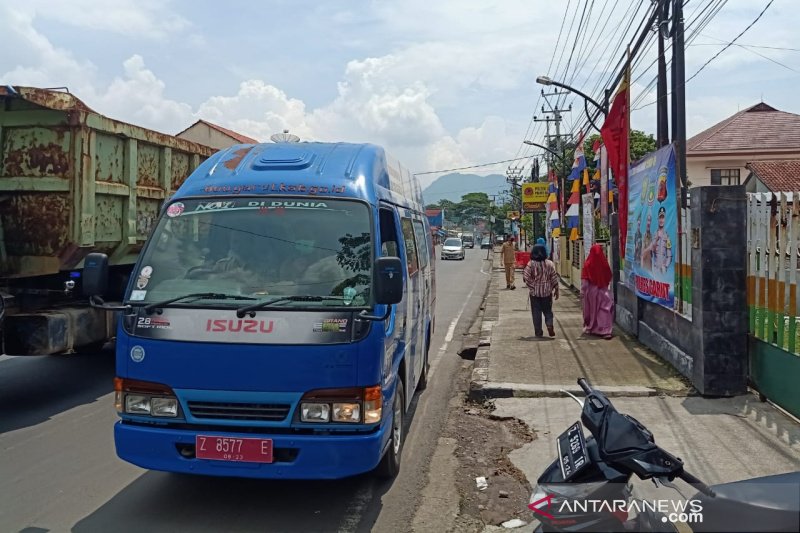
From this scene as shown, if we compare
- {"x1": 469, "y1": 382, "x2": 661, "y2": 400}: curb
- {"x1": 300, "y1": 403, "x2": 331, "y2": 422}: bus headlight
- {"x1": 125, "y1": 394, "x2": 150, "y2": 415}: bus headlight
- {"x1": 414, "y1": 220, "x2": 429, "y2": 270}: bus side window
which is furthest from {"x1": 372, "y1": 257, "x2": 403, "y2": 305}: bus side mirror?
{"x1": 469, "y1": 382, "x2": 661, "y2": 400}: curb

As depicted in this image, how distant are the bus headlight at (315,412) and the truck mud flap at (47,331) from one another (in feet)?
12.1

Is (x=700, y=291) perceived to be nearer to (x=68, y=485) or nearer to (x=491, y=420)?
(x=491, y=420)

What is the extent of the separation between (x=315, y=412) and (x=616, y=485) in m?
1.88

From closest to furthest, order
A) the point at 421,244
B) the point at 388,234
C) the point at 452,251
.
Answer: the point at 388,234 < the point at 421,244 < the point at 452,251

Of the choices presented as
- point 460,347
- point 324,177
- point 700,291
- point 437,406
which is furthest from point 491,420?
point 460,347

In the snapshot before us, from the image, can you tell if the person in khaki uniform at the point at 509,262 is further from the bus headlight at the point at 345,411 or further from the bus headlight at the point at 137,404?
the bus headlight at the point at 137,404

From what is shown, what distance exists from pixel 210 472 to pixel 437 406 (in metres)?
3.61

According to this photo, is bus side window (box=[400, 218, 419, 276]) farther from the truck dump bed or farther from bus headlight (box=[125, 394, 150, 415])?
the truck dump bed

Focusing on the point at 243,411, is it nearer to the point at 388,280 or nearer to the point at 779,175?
the point at 388,280

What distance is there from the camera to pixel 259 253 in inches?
176

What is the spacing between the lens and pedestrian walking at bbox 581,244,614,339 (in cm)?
1057

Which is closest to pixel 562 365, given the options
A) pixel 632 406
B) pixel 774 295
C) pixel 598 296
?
pixel 632 406

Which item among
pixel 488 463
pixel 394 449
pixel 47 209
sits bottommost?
pixel 488 463

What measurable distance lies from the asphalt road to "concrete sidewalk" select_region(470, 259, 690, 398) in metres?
1.28
